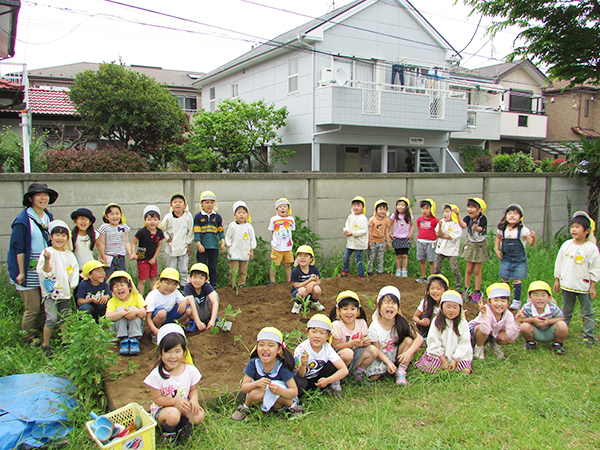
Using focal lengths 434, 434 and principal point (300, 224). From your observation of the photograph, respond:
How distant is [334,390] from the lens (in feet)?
12.9

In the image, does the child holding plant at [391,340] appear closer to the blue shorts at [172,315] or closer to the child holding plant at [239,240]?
the blue shorts at [172,315]

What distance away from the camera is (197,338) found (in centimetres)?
469

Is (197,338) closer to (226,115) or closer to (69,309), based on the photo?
(69,309)

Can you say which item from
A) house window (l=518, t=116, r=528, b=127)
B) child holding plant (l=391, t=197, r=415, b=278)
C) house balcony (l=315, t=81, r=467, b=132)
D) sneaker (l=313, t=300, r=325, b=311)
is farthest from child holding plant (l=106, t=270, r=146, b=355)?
→ house window (l=518, t=116, r=528, b=127)

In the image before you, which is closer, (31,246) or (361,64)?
(31,246)

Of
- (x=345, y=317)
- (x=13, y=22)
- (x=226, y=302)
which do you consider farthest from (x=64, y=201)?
(x=345, y=317)

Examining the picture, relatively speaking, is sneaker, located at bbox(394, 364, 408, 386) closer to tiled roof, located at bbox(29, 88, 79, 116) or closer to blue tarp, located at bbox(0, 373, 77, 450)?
blue tarp, located at bbox(0, 373, 77, 450)

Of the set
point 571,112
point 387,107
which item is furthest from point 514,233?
point 571,112

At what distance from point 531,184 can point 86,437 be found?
10.8 meters

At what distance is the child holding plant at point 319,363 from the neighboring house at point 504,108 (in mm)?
19605

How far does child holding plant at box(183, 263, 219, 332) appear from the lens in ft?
15.9

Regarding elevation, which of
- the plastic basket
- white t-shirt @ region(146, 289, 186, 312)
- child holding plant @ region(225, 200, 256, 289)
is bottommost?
the plastic basket

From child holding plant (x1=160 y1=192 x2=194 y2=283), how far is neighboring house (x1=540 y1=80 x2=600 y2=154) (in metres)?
27.9

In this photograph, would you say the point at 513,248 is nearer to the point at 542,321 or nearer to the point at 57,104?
the point at 542,321
